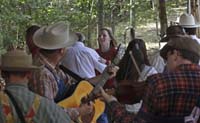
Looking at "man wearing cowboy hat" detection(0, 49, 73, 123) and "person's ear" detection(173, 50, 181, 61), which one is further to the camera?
"person's ear" detection(173, 50, 181, 61)

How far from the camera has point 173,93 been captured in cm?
335

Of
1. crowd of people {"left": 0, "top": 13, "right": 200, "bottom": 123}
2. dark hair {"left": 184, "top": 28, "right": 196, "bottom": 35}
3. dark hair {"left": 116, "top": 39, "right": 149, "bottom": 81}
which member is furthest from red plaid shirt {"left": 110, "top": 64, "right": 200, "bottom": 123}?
dark hair {"left": 184, "top": 28, "right": 196, "bottom": 35}

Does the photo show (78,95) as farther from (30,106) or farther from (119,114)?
(30,106)

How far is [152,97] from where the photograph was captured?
11.0 ft

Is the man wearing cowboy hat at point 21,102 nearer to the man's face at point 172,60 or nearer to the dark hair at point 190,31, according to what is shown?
the man's face at point 172,60

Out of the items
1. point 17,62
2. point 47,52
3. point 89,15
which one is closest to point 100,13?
point 89,15

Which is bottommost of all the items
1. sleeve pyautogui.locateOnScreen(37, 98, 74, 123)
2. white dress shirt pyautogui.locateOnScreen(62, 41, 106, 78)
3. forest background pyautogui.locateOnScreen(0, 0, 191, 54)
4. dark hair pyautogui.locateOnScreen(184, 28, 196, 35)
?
forest background pyautogui.locateOnScreen(0, 0, 191, 54)

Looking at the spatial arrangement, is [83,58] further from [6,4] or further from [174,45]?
[6,4]

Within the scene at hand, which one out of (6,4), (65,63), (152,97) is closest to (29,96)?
(152,97)

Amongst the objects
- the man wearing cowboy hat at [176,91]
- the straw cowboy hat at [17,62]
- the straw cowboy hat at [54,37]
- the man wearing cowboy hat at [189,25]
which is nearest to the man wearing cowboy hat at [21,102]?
the straw cowboy hat at [17,62]

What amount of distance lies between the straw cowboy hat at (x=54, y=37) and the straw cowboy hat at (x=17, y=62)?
85 cm

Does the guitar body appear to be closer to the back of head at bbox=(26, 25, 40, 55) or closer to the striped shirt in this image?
the back of head at bbox=(26, 25, 40, 55)

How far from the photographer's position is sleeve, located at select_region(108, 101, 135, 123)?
346 cm

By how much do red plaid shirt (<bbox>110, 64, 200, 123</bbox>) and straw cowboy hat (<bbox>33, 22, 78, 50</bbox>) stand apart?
1093mm
